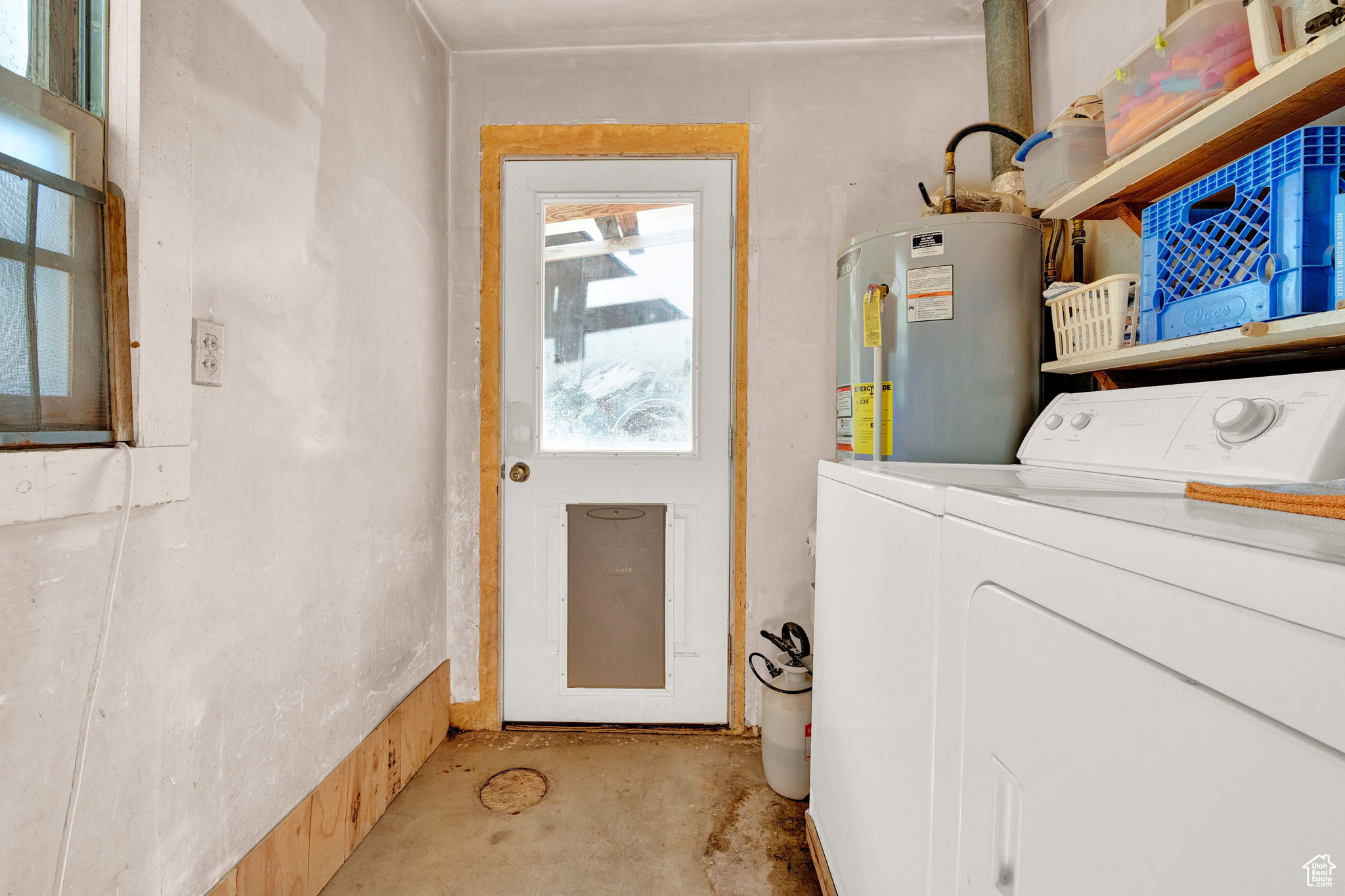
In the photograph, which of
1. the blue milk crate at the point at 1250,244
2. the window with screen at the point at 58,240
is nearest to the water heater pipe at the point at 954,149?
the blue milk crate at the point at 1250,244

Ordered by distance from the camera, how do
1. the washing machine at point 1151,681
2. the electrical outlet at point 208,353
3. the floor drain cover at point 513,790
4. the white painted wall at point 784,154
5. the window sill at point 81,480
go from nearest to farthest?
1. the washing machine at point 1151,681
2. the window sill at point 81,480
3. the electrical outlet at point 208,353
4. the floor drain cover at point 513,790
5. the white painted wall at point 784,154

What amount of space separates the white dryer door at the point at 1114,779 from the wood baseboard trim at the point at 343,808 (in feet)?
4.34

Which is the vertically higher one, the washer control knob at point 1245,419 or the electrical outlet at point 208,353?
the electrical outlet at point 208,353

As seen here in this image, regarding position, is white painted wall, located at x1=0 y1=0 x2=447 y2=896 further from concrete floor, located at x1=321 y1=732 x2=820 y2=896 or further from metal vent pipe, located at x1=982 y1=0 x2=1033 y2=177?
metal vent pipe, located at x1=982 y1=0 x2=1033 y2=177

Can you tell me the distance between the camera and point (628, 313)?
2.01m

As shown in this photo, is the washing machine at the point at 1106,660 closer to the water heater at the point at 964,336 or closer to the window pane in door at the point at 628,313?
the water heater at the point at 964,336

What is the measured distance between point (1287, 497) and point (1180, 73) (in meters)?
0.90

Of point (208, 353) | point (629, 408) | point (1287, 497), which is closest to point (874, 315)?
point (629, 408)

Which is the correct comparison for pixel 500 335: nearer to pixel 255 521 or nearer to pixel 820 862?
pixel 255 521

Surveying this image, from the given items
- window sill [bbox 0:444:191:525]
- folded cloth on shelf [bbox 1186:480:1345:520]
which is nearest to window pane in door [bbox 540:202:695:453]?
window sill [bbox 0:444:191:525]

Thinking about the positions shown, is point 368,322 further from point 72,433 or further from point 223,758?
point 223,758

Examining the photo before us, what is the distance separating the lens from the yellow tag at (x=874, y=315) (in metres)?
1.45

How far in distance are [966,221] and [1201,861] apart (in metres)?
1.36

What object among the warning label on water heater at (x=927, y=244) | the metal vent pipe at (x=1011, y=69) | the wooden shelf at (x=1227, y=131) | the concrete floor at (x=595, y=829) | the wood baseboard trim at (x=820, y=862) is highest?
the metal vent pipe at (x=1011, y=69)
